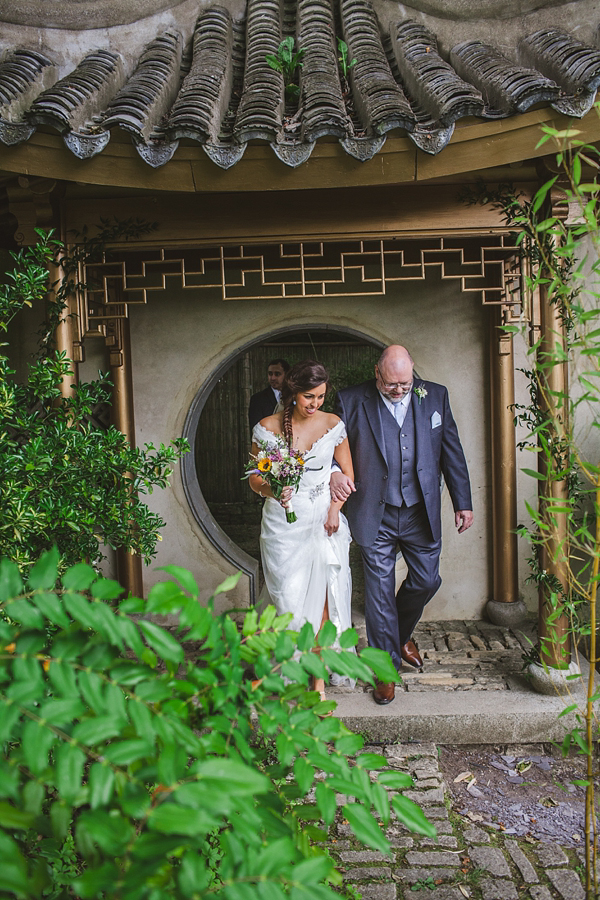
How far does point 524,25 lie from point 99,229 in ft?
10.4

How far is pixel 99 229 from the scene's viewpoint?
13.2 ft

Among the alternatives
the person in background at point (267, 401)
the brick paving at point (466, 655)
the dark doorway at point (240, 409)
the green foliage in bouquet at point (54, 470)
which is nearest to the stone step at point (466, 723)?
the brick paving at point (466, 655)

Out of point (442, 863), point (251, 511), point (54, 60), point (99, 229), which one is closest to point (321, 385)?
point (99, 229)

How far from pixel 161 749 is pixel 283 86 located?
12.8 feet

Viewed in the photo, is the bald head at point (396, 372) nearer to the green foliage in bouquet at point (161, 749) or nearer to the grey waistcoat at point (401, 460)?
the grey waistcoat at point (401, 460)

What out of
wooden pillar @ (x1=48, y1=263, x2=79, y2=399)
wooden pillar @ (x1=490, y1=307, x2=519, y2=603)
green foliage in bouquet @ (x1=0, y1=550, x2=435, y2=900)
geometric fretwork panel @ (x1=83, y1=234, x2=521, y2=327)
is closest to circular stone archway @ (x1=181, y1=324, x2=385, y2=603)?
geometric fretwork panel @ (x1=83, y1=234, x2=521, y2=327)

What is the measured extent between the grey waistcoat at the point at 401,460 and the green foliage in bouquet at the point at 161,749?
2787mm

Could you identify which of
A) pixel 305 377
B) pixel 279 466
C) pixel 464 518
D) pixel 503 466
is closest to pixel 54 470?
Result: pixel 279 466

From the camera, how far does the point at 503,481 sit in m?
5.20

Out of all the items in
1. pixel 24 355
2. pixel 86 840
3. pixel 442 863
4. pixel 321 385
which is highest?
pixel 24 355

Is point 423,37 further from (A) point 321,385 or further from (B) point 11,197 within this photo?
(B) point 11,197

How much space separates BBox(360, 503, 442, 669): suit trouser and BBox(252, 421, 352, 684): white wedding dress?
18cm

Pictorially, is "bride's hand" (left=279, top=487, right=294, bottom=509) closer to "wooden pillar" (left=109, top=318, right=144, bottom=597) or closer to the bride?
the bride

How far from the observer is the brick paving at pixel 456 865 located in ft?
8.79
